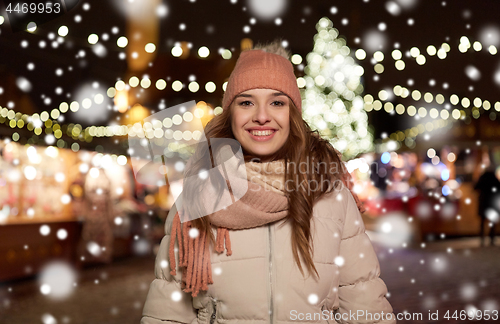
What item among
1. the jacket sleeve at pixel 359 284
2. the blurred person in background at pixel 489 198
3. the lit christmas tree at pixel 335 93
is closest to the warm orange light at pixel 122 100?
the jacket sleeve at pixel 359 284

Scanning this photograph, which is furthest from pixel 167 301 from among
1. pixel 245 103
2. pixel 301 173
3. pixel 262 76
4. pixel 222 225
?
pixel 262 76

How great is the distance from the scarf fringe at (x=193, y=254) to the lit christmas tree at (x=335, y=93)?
12757 mm

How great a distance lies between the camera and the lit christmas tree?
46.7ft

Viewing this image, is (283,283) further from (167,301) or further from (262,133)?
(262,133)

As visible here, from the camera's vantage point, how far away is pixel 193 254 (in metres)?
1.59

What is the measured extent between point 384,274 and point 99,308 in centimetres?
453

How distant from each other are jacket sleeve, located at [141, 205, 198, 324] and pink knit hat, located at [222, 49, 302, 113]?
765mm

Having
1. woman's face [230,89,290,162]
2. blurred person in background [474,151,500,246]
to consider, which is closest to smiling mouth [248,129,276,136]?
woman's face [230,89,290,162]

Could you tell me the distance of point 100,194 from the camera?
26.5 feet

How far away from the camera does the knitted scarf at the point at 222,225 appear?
1.55m

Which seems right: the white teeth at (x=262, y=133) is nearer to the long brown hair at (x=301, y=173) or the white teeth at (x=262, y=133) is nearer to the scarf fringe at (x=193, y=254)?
the long brown hair at (x=301, y=173)

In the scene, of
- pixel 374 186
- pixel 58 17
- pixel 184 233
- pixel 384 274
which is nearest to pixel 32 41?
pixel 58 17

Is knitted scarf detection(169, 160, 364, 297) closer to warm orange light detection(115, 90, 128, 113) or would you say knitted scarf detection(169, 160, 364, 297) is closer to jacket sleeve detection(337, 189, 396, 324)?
jacket sleeve detection(337, 189, 396, 324)

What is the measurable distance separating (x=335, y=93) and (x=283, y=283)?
13.6 meters
